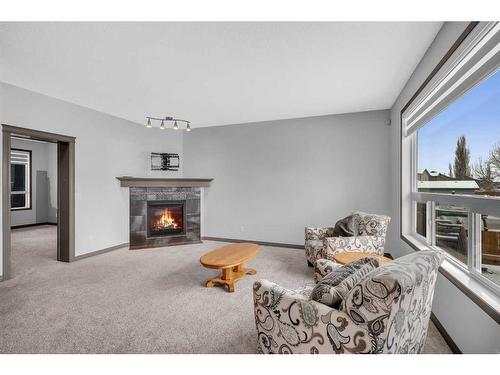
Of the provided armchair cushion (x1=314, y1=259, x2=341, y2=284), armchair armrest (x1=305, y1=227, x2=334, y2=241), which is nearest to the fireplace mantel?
armchair armrest (x1=305, y1=227, x2=334, y2=241)

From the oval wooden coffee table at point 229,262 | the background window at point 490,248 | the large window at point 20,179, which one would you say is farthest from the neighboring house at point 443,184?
the large window at point 20,179

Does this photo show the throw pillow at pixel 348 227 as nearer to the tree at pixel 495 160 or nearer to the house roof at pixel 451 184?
the house roof at pixel 451 184

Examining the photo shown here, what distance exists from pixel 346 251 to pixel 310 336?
1.78 metres

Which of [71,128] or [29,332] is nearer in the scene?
[29,332]

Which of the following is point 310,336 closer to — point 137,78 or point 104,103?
point 137,78

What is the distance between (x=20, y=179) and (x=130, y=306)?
7.02m

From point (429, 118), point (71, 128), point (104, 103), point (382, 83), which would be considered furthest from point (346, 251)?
point (71, 128)

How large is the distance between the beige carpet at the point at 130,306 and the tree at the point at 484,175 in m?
1.22

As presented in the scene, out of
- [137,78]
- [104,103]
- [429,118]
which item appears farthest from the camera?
[104,103]

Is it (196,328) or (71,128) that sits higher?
(71,128)

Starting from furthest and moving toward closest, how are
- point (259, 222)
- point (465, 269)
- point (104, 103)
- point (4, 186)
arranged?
point (259, 222), point (104, 103), point (4, 186), point (465, 269)

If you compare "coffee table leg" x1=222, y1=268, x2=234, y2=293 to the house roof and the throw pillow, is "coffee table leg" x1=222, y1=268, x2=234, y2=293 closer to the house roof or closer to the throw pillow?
the throw pillow

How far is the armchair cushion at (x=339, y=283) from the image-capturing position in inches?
50.9

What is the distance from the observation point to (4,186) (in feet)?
10.1
